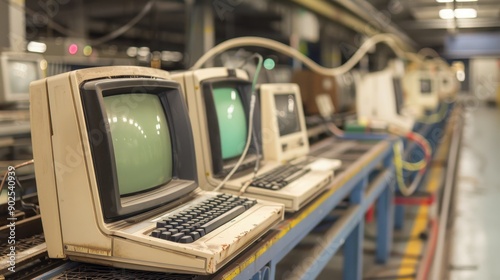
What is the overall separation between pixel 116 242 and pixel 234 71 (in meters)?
0.90

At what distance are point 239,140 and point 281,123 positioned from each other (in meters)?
0.47

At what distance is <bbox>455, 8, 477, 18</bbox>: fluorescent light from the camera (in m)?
7.75

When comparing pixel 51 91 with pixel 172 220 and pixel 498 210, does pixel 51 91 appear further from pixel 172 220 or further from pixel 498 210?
pixel 498 210

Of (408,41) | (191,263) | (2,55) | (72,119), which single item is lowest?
(191,263)

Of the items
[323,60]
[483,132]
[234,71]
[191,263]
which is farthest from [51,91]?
[483,132]

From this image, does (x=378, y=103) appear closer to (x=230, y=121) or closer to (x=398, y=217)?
(x=398, y=217)

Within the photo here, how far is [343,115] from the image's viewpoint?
5.49 meters

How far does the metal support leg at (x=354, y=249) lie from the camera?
2598 mm

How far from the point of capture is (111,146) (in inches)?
40.1

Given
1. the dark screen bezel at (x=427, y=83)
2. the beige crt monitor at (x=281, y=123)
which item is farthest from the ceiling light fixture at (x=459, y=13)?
the beige crt monitor at (x=281, y=123)

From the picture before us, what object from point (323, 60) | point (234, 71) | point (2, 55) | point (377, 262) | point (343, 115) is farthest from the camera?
point (323, 60)

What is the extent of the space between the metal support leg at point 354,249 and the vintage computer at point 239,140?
24.4 inches

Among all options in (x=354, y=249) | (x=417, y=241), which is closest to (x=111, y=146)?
(x=354, y=249)

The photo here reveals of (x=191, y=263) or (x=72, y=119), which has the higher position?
(x=72, y=119)
